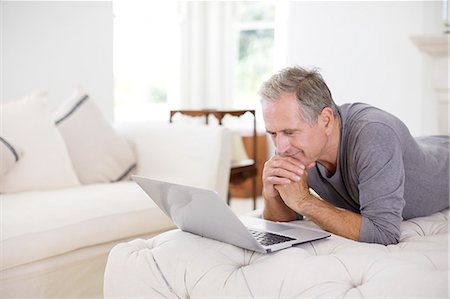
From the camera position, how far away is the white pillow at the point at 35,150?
9.04 feet

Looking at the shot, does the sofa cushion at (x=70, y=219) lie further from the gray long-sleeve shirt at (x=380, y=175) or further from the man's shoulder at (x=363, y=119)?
the man's shoulder at (x=363, y=119)

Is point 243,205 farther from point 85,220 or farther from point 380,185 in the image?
point 380,185

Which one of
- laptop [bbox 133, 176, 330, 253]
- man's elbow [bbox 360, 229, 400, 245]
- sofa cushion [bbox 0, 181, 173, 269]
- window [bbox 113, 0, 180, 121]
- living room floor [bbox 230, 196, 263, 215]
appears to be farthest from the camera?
window [bbox 113, 0, 180, 121]

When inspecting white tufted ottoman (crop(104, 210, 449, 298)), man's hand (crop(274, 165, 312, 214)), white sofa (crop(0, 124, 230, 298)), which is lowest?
white sofa (crop(0, 124, 230, 298))

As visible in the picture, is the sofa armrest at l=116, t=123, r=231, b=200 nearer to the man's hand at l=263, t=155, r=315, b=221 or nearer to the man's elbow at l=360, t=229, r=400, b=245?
the man's hand at l=263, t=155, r=315, b=221

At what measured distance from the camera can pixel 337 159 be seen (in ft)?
5.98

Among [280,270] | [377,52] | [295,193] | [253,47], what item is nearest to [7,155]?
[295,193]

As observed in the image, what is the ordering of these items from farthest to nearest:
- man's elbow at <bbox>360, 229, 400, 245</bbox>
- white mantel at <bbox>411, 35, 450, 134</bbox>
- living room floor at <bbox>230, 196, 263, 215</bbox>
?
living room floor at <bbox>230, 196, 263, 215</bbox> < white mantel at <bbox>411, 35, 450, 134</bbox> < man's elbow at <bbox>360, 229, 400, 245</bbox>

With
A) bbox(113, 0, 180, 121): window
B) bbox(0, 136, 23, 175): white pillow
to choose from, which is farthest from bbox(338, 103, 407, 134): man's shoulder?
bbox(113, 0, 180, 121): window

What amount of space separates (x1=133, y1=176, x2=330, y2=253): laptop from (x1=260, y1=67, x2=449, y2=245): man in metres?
0.11

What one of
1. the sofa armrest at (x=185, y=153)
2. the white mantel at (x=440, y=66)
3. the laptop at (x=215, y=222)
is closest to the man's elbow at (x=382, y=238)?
the laptop at (x=215, y=222)

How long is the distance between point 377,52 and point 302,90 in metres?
3.58

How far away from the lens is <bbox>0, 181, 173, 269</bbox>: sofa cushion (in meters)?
2.24

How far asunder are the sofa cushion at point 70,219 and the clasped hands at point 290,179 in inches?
41.4
